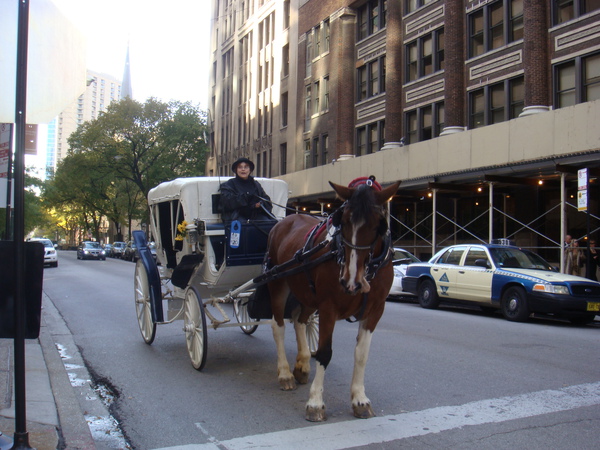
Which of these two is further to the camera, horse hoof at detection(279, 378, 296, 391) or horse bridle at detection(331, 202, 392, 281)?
horse hoof at detection(279, 378, 296, 391)

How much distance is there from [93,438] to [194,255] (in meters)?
3.04

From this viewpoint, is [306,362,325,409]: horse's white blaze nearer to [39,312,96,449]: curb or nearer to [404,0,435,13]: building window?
[39,312,96,449]: curb

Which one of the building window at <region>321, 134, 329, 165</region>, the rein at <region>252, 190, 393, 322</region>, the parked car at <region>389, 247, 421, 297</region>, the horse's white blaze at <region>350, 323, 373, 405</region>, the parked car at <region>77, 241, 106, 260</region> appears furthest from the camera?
the parked car at <region>77, 241, 106, 260</region>

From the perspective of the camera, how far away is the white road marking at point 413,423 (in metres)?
4.61

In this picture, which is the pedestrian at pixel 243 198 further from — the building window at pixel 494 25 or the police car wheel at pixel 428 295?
the building window at pixel 494 25

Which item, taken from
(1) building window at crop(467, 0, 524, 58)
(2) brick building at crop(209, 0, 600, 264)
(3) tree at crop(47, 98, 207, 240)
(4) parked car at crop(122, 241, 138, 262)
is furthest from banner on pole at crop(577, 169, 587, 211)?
(3) tree at crop(47, 98, 207, 240)

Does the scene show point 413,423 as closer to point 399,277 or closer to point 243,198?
point 243,198

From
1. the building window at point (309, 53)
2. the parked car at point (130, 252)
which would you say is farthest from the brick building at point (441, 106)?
the parked car at point (130, 252)

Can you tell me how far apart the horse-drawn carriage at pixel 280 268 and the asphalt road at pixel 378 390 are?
0.39 metres

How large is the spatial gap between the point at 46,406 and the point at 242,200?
10.6 feet

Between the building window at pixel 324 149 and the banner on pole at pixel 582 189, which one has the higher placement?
→ the building window at pixel 324 149

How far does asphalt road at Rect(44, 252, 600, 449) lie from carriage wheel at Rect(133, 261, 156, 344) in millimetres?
242

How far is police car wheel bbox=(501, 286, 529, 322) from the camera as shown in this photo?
12.6 metres

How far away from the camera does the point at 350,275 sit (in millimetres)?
4723
